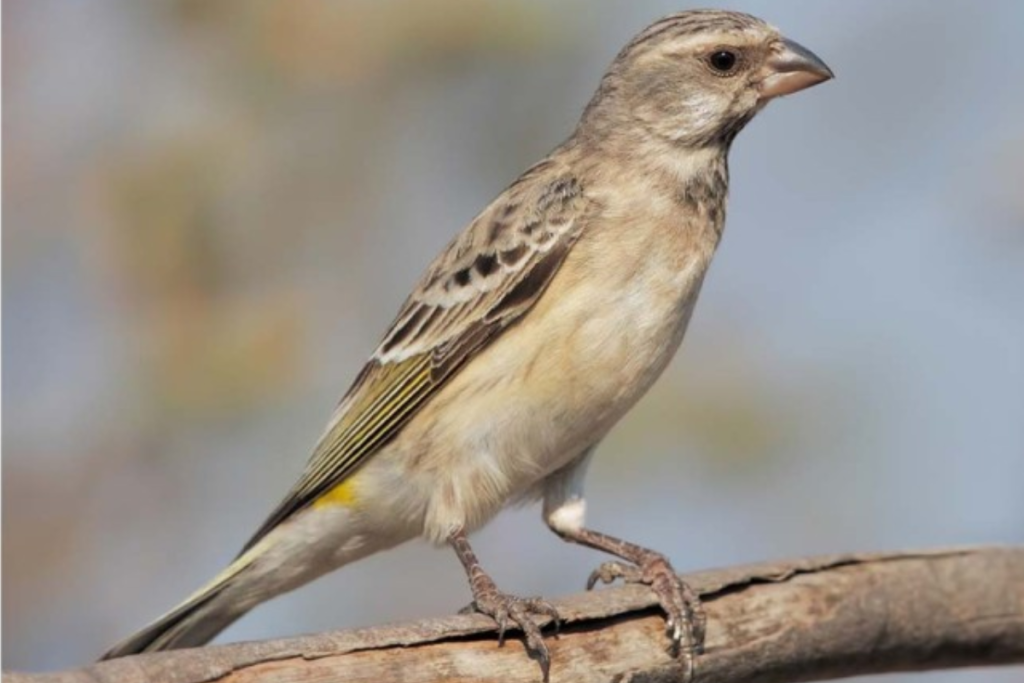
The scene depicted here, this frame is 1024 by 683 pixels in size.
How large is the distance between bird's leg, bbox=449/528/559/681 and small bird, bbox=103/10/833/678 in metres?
0.02

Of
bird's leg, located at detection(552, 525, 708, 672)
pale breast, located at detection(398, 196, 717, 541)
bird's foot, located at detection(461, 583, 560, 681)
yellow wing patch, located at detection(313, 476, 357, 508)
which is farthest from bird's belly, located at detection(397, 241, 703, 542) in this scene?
bird's foot, located at detection(461, 583, 560, 681)

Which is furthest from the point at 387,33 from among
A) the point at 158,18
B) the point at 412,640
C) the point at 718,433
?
the point at 412,640

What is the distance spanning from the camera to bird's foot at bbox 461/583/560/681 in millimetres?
6555

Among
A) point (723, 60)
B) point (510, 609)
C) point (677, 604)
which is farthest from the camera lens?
point (723, 60)

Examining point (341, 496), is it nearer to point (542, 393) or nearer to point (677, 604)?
point (542, 393)

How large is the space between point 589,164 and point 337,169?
1.50 metres

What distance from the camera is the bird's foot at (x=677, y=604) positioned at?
694 centimetres

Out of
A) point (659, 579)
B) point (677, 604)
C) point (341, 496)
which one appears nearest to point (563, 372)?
point (659, 579)

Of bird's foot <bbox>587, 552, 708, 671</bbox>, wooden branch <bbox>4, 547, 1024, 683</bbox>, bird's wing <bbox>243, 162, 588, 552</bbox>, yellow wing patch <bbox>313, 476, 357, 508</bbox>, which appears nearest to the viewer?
wooden branch <bbox>4, 547, 1024, 683</bbox>

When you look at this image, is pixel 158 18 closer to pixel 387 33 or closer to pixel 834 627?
pixel 387 33

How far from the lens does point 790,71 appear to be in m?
7.89

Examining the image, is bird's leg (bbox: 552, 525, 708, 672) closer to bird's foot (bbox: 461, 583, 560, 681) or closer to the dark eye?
bird's foot (bbox: 461, 583, 560, 681)

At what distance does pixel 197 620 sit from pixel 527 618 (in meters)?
1.62

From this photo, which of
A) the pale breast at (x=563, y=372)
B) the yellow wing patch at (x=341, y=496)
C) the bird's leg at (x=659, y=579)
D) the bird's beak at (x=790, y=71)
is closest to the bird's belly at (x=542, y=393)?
the pale breast at (x=563, y=372)
